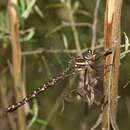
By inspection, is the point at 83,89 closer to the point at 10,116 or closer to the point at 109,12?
the point at 109,12

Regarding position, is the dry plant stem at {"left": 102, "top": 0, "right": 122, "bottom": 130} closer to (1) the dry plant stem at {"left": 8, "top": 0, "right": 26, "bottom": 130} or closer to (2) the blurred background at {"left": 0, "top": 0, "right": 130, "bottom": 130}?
(1) the dry plant stem at {"left": 8, "top": 0, "right": 26, "bottom": 130}

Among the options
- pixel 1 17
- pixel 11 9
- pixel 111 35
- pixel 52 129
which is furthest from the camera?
pixel 52 129

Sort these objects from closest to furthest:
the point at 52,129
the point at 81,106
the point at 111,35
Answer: the point at 111,35 → the point at 52,129 → the point at 81,106

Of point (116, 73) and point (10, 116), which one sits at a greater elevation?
point (116, 73)

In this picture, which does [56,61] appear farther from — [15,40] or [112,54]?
[112,54]

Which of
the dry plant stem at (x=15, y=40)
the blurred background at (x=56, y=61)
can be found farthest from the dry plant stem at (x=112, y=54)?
the blurred background at (x=56, y=61)

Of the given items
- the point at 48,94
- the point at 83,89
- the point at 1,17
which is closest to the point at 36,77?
the point at 48,94

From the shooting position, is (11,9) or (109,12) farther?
(11,9)

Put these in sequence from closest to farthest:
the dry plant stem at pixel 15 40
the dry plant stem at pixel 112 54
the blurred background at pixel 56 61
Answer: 1. the dry plant stem at pixel 112 54
2. the dry plant stem at pixel 15 40
3. the blurred background at pixel 56 61

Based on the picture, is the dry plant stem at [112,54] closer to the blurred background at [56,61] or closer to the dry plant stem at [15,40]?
the dry plant stem at [15,40]
